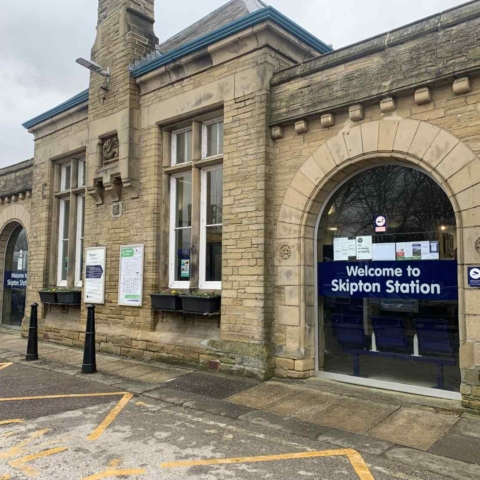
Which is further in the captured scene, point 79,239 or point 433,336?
point 79,239

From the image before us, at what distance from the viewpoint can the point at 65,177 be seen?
481 inches

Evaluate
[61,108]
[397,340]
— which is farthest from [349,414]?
[61,108]

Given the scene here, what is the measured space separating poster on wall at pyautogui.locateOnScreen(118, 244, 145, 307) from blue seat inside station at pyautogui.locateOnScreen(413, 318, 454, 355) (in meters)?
5.31

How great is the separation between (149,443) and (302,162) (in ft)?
15.4

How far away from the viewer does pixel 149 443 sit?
4.49 meters

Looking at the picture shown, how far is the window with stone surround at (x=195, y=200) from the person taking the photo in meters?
8.41

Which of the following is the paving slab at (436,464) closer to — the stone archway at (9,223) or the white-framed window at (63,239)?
the white-framed window at (63,239)

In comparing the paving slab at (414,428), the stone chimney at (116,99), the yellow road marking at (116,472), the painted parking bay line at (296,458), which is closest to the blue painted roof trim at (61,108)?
the stone chimney at (116,99)

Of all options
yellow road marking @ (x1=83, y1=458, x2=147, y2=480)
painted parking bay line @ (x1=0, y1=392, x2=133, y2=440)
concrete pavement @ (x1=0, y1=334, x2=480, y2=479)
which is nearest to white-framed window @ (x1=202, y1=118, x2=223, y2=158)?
concrete pavement @ (x1=0, y1=334, x2=480, y2=479)

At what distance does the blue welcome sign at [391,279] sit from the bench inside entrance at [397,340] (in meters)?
0.38

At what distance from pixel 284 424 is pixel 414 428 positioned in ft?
4.70

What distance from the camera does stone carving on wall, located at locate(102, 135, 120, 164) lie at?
9.75 metres

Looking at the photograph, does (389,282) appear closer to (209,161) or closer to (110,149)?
(209,161)

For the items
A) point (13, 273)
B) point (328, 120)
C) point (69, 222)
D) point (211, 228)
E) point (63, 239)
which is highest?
point (328, 120)
